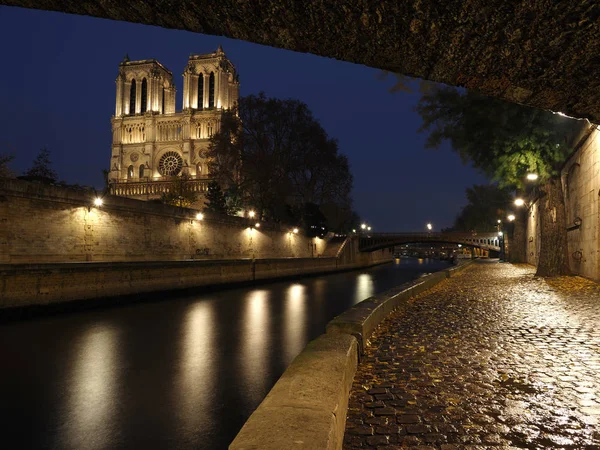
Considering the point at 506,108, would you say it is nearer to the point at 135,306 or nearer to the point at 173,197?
the point at 135,306

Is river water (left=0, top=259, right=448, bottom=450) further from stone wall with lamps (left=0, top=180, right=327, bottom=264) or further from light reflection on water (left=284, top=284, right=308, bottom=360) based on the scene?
stone wall with lamps (left=0, top=180, right=327, bottom=264)

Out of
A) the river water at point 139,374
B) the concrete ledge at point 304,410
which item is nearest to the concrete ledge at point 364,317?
the concrete ledge at point 304,410

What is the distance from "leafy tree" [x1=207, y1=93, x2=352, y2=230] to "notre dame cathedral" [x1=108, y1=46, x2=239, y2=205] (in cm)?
3662

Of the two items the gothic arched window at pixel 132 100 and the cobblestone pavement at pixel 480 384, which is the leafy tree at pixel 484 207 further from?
the gothic arched window at pixel 132 100

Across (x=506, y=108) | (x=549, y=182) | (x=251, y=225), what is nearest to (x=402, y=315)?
(x=506, y=108)

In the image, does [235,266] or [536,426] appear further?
[235,266]

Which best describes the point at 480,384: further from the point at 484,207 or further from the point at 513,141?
the point at 484,207

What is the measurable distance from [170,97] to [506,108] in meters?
86.6

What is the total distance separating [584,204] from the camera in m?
14.7

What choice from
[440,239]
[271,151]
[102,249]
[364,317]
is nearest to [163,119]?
[271,151]

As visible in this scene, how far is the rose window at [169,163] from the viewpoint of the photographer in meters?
80.3

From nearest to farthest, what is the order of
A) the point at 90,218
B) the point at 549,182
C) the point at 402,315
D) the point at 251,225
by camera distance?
the point at 402,315
the point at 549,182
the point at 90,218
the point at 251,225

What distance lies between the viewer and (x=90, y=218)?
21.4 meters

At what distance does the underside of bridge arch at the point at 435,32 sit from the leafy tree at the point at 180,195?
5390 centimetres
